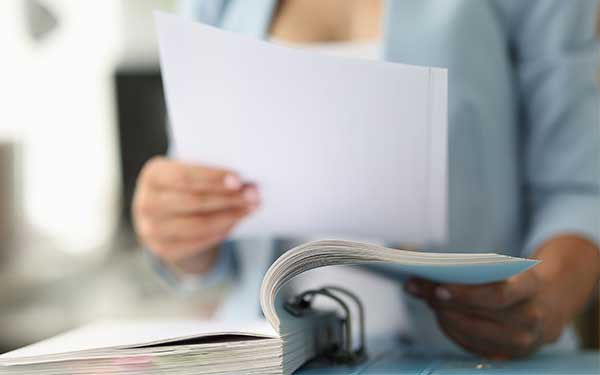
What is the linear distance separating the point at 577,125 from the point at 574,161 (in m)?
0.04

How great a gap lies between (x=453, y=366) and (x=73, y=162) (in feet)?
8.06

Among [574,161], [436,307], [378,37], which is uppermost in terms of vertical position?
[378,37]

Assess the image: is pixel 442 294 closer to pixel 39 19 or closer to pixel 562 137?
pixel 562 137

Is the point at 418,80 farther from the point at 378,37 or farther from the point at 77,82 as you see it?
the point at 77,82

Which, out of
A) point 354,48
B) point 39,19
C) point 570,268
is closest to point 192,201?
point 354,48

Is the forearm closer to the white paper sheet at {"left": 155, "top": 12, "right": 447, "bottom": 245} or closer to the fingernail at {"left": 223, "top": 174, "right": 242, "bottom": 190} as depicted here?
the white paper sheet at {"left": 155, "top": 12, "right": 447, "bottom": 245}

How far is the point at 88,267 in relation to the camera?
9.36ft

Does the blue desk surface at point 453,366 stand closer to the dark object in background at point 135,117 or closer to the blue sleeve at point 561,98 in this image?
the blue sleeve at point 561,98

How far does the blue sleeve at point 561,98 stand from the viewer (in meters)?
0.85

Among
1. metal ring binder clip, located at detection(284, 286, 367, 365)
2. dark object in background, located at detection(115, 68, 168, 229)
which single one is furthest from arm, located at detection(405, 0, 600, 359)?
dark object in background, located at detection(115, 68, 168, 229)

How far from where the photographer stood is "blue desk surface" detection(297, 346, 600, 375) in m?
0.50

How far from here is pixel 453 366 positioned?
523mm

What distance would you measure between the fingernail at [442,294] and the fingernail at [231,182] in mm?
206

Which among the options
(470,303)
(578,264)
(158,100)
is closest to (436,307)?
(470,303)
